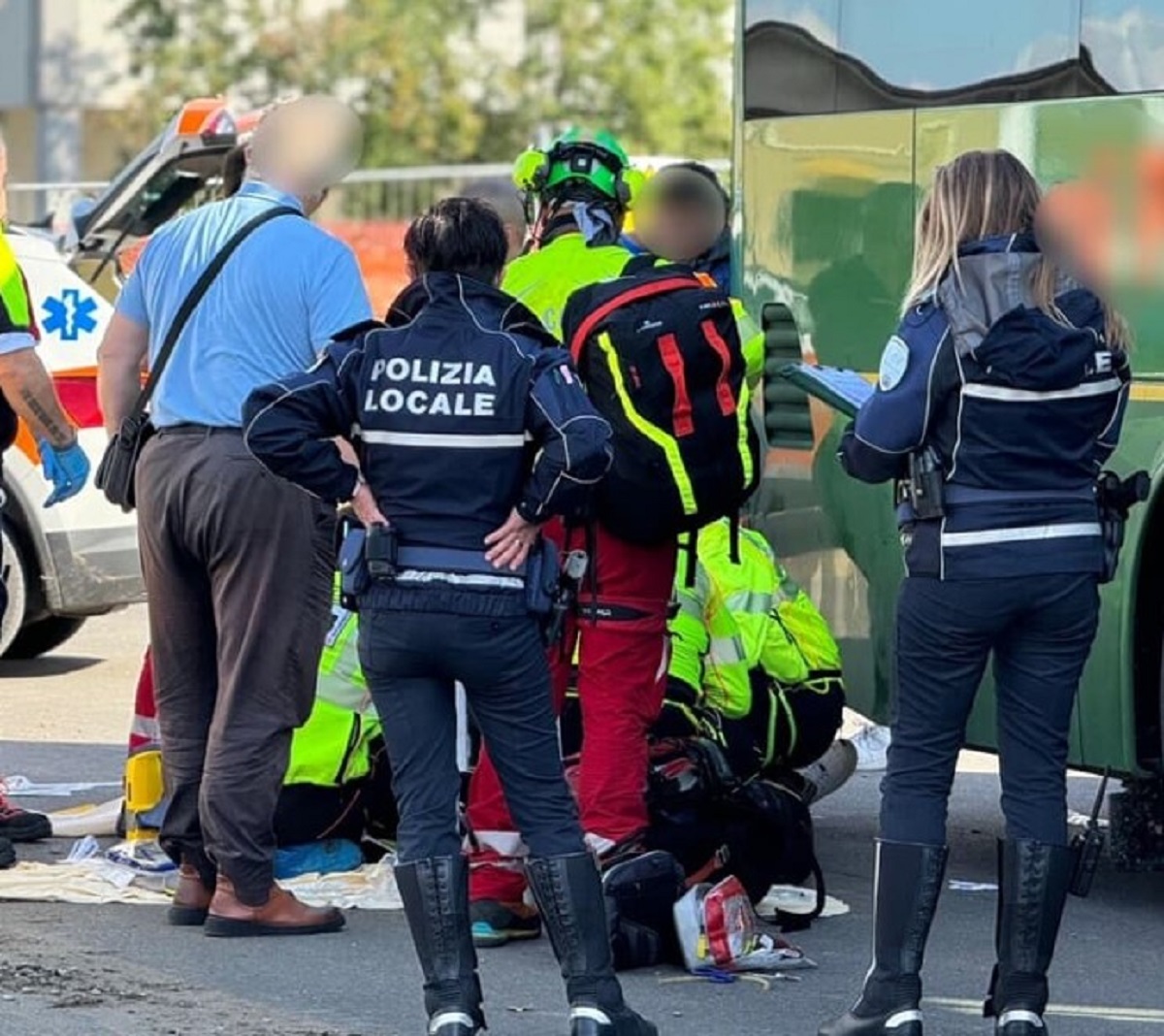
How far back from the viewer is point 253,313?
6.67 m

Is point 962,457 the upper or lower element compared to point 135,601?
upper

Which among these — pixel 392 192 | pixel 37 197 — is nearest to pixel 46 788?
pixel 37 197

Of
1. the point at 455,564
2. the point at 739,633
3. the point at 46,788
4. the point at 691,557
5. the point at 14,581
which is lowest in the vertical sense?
the point at 46,788

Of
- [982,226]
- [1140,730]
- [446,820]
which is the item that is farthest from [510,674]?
[1140,730]

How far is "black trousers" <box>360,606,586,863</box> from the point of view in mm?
5578

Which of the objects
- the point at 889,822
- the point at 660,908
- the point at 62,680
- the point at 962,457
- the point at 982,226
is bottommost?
the point at 62,680

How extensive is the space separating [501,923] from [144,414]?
1.46 metres

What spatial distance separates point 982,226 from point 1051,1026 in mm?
1740

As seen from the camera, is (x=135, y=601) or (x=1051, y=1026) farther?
(x=135, y=601)

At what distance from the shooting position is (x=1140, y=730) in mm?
7066

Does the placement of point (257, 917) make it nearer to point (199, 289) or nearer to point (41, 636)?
point (199, 289)

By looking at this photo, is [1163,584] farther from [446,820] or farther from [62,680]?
[62,680]

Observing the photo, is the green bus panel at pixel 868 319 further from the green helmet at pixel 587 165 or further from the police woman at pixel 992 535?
the police woman at pixel 992 535

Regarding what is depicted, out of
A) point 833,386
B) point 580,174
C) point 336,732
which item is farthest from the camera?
point 336,732
